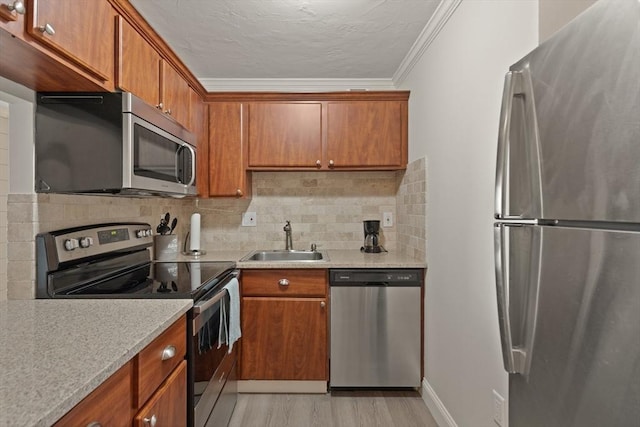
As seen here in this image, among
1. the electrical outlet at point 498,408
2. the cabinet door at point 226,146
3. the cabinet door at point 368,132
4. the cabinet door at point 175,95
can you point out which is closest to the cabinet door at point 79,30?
the cabinet door at point 175,95

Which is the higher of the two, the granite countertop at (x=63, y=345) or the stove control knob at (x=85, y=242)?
the stove control knob at (x=85, y=242)

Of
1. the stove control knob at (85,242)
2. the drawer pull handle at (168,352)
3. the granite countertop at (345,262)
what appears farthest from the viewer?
the granite countertop at (345,262)

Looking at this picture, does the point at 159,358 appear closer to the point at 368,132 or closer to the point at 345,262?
the point at 345,262

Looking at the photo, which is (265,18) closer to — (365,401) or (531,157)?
(531,157)

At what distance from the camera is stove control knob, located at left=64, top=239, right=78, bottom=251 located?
60.6 inches

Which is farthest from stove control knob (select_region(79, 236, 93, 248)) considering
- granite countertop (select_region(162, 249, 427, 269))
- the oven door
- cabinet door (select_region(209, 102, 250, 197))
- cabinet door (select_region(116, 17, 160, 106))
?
cabinet door (select_region(209, 102, 250, 197))

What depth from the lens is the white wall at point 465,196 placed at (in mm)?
1425

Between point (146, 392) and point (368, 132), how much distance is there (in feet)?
7.49

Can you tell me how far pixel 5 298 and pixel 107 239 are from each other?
0.48 m

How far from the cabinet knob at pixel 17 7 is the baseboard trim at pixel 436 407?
239cm

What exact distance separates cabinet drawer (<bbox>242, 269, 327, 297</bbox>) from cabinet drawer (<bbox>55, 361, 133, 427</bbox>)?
1.44 meters

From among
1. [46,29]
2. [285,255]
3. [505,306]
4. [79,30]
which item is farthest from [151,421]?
[285,255]

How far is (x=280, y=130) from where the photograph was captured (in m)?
2.81

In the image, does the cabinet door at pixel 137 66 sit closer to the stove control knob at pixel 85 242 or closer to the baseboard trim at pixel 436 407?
the stove control knob at pixel 85 242
